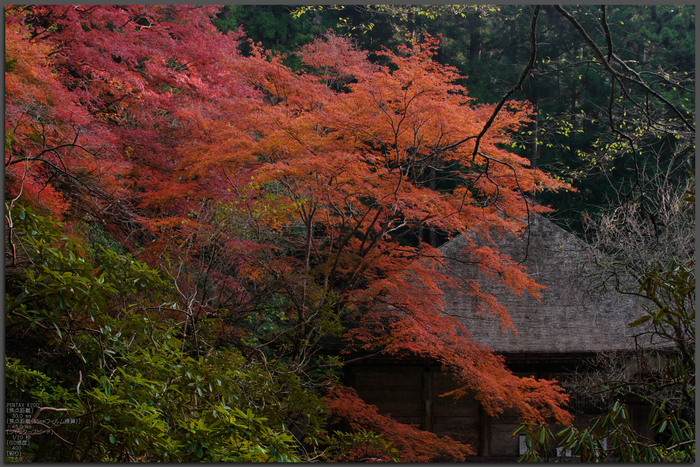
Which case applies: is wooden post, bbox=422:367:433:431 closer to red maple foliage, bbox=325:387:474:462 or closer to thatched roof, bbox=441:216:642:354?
thatched roof, bbox=441:216:642:354

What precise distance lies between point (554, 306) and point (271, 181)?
435 cm

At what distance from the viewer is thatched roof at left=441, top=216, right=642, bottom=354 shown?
671 centimetres

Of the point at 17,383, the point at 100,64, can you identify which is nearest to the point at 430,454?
the point at 17,383

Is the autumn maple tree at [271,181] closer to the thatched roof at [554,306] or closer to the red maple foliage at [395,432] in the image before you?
the red maple foliage at [395,432]

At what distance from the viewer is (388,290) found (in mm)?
5152

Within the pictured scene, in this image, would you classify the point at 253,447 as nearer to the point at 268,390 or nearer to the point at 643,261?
the point at 268,390

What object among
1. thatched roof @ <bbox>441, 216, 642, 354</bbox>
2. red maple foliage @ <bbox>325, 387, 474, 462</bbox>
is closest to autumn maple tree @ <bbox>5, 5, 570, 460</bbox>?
red maple foliage @ <bbox>325, 387, 474, 462</bbox>

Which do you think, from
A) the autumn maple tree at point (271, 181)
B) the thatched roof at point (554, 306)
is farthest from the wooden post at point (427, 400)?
the autumn maple tree at point (271, 181)

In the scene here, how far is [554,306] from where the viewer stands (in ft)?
23.7

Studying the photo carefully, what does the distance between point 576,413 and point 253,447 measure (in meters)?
5.79

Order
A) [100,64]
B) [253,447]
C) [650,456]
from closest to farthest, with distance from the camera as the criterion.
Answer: [650,456]
[253,447]
[100,64]

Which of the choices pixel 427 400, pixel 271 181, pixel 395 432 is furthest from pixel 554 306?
pixel 271 181

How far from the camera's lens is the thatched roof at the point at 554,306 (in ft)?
22.0

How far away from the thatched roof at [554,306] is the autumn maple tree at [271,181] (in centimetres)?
83
